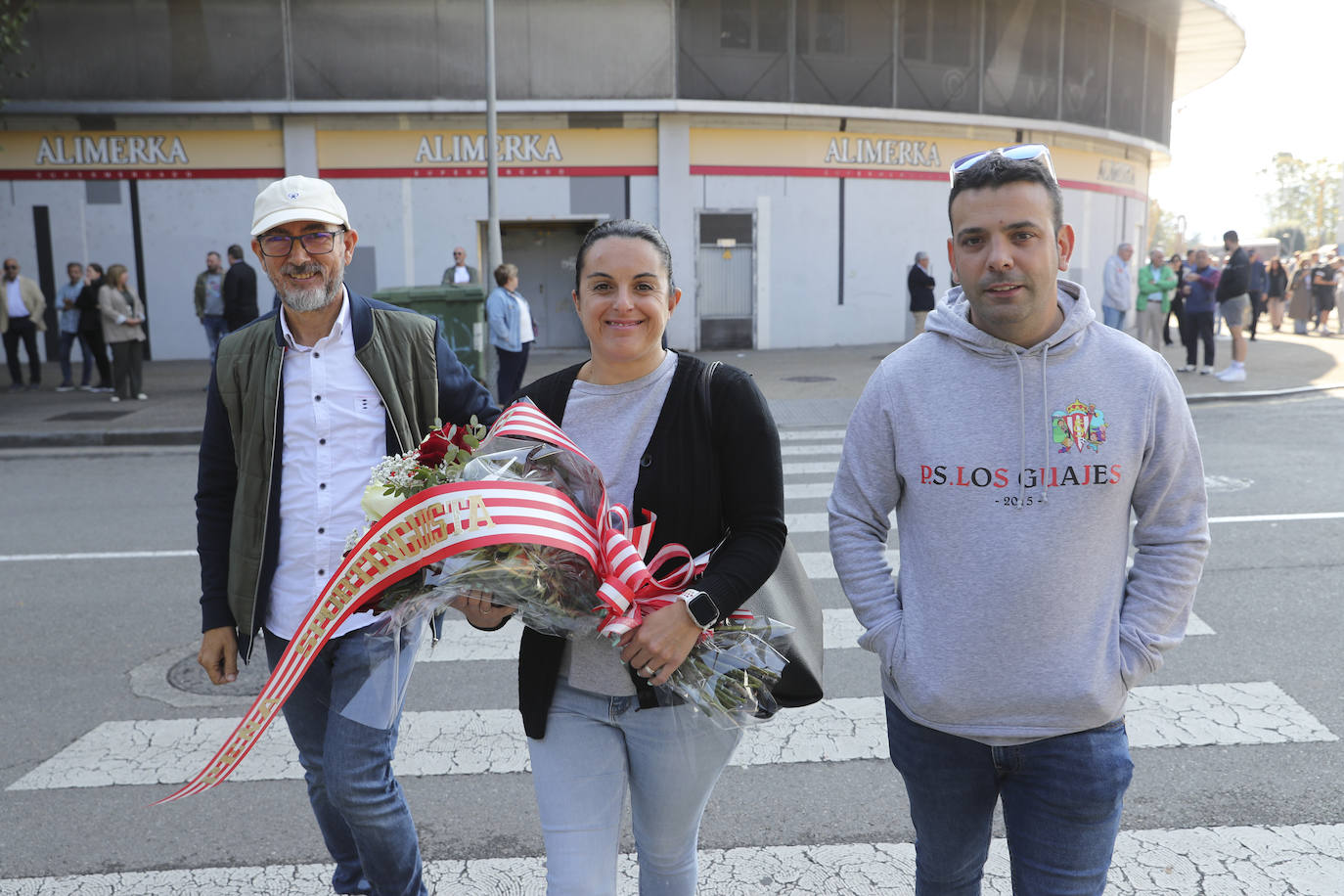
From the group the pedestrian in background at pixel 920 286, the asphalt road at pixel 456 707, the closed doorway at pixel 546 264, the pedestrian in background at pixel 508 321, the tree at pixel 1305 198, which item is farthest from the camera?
the tree at pixel 1305 198

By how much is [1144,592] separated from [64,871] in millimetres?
3393

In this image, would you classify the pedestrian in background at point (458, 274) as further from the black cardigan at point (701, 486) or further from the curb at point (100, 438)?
the black cardigan at point (701, 486)

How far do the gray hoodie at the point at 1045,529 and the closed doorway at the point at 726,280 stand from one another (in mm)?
19047

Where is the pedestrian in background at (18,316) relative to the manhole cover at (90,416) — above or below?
above

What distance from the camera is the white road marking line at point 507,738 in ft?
14.0

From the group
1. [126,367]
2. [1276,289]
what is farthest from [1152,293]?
[126,367]

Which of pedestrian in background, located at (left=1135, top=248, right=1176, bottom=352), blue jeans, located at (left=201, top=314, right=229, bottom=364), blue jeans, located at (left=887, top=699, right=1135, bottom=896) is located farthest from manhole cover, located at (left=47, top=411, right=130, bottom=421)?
pedestrian in background, located at (left=1135, top=248, right=1176, bottom=352)

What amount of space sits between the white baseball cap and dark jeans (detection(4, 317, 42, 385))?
16.4m

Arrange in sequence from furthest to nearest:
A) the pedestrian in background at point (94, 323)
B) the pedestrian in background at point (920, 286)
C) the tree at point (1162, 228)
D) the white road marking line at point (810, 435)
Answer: the tree at point (1162, 228), the pedestrian in background at point (920, 286), the pedestrian in background at point (94, 323), the white road marking line at point (810, 435)

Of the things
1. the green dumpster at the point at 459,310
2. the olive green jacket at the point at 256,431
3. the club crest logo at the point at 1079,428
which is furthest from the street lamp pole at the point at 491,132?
the club crest logo at the point at 1079,428

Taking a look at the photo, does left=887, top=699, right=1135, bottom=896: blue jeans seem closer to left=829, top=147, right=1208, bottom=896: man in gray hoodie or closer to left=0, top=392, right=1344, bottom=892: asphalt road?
left=829, top=147, right=1208, bottom=896: man in gray hoodie

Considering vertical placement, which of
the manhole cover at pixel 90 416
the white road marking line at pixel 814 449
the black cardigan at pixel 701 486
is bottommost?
the white road marking line at pixel 814 449

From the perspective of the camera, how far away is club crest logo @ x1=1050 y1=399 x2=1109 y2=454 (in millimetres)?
2182

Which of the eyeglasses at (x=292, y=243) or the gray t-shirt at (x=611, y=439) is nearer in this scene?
the gray t-shirt at (x=611, y=439)
